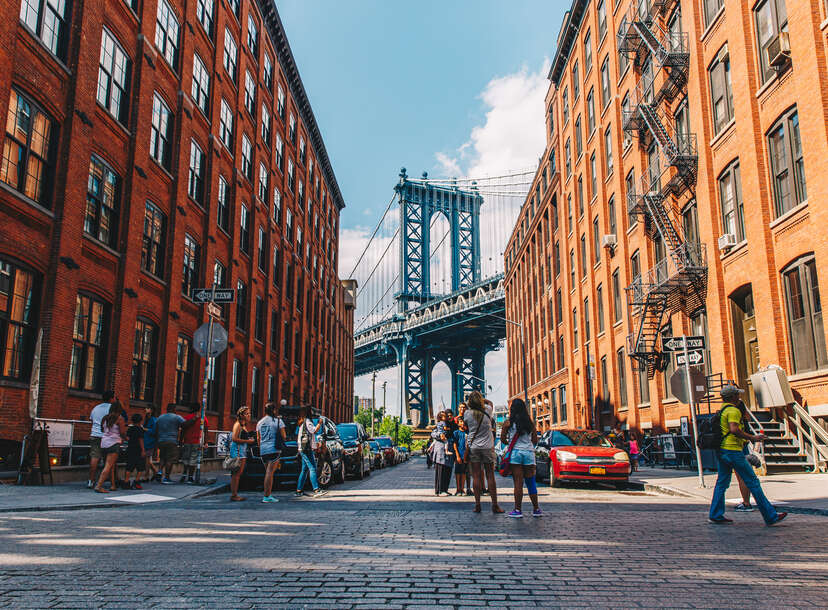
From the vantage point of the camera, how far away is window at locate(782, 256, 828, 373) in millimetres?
16047

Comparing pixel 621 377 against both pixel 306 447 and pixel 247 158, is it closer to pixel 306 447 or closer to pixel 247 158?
pixel 247 158

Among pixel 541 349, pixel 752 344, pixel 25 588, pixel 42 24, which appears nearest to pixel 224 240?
pixel 42 24

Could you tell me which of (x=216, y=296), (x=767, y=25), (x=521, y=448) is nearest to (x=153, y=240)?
(x=216, y=296)

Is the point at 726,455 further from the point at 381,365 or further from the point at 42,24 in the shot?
the point at 381,365

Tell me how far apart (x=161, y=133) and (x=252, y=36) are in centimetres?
1309

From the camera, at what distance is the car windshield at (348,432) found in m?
20.0

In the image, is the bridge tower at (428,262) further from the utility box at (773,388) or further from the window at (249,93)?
the utility box at (773,388)

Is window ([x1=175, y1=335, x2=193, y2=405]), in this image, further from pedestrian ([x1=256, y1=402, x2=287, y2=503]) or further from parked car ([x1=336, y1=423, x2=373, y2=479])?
pedestrian ([x1=256, y1=402, x2=287, y2=503])

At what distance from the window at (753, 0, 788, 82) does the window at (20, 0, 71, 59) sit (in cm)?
1704

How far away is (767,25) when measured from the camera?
1842cm

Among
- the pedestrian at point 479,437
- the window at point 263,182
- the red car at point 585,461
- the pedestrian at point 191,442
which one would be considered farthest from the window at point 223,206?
Result: the pedestrian at point 479,437

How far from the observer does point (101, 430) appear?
523 inches

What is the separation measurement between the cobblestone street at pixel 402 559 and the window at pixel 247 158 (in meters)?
21.8

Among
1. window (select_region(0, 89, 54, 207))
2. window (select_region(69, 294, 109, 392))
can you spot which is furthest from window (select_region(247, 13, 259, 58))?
window (select_region(69, 294, 109, 392))
